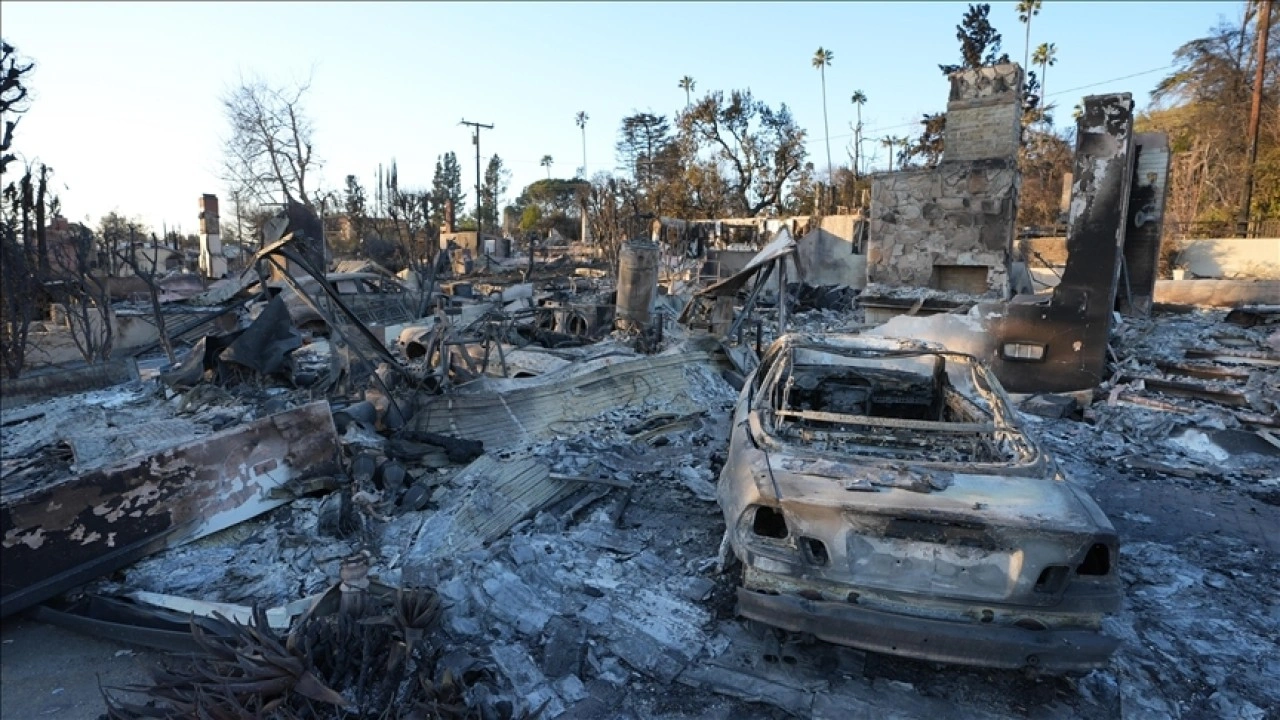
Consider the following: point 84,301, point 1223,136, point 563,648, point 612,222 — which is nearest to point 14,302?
point 84,301

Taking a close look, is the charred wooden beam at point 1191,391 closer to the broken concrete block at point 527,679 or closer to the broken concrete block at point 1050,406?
the broken concrete block at point 1050,406

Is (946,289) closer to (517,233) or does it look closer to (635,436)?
(635,436)

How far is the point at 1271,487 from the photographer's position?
579 centimetres

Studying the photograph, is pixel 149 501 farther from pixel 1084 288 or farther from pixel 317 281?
pixel 1084 288

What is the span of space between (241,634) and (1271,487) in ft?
25.4

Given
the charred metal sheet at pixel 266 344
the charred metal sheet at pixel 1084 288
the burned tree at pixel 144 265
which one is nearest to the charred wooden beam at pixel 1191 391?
the charred metal sheet at pixel 1084 288

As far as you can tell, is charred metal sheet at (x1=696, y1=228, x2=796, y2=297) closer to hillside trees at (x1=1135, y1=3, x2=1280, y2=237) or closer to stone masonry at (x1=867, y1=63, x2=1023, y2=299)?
stone masonry at (x1=867, y1=63, x2=1023, y2=299)

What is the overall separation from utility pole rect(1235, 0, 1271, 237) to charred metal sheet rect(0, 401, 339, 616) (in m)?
27.6

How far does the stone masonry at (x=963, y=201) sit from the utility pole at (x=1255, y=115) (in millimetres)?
16504

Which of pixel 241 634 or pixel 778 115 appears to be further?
pixel 778 115

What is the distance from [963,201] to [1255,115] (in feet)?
58.6

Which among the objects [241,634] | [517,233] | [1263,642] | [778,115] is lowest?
[1263,642]

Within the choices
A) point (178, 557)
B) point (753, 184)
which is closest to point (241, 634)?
point (178, 557)

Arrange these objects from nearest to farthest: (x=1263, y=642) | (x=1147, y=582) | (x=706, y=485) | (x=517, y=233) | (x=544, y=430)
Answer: (x=1263, y=642) < (x=1147, y=582) < (x=706, y=485) < (x=544, y=430) < (x=517, y=233)
